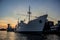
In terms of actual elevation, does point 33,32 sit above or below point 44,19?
below

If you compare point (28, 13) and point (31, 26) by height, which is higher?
point (28, 13)

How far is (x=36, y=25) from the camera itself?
40.8m

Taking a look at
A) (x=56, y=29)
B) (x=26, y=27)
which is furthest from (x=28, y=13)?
(x=56, y=29)

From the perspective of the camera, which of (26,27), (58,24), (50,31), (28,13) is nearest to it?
(26,27)

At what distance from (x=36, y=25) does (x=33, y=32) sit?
241 centimetres

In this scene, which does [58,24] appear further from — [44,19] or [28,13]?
[44,19]

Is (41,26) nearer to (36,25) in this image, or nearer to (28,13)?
(36,25)

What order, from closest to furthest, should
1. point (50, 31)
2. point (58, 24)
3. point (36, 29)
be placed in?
point (36, 29), point (50, 31), point (58, 24)

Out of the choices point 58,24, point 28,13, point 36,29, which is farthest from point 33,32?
point 58,24

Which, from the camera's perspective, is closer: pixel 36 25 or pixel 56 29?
pixel 36 25

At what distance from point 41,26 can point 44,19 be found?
6.34 feet

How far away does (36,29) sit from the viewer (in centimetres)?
4056

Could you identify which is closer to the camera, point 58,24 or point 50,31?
point 50,31

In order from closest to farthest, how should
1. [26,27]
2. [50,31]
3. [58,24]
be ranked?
[26,27], [50,31], [58,24]
